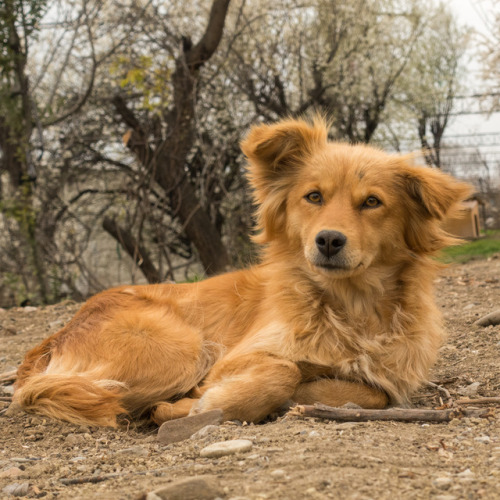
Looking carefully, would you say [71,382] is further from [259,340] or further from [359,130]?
[359,130]

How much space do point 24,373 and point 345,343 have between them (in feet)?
6.53

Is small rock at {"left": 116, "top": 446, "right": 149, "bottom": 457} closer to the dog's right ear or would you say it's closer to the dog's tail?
the dog's tail

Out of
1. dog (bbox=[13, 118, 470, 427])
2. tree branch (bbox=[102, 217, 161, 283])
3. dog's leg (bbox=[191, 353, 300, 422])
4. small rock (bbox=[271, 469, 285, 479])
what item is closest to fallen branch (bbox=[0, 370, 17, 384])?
dog (bbox=[13, 118, 470, 427])

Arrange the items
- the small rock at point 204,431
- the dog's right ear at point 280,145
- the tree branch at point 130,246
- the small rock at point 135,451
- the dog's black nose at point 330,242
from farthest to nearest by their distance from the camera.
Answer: the tree branch at point 130,246 < the dog's right ear at point 280,145 < the dog's black nose at point 330,242 < the small rock at point 204,431 < the small rock at point 135,451

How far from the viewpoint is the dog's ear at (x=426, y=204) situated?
4.08 meters

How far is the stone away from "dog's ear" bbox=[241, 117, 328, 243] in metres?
1.37

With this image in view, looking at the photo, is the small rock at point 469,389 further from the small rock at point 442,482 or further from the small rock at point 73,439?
the small rock at point 73,439

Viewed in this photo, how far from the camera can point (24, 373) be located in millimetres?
4215

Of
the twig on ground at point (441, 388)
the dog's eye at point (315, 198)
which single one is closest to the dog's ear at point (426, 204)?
the dog's eye at point (315, 198)

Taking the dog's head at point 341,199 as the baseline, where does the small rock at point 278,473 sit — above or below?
below

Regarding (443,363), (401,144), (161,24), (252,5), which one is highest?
(252,5)

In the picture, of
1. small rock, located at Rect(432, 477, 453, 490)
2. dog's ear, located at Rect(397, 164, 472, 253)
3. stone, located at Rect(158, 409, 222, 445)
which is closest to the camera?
small rock, located at Rect(432, 477, 453, 490)

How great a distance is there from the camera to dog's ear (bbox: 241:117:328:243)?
14.2 ft

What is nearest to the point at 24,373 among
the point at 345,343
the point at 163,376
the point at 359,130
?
the point at 163,376
